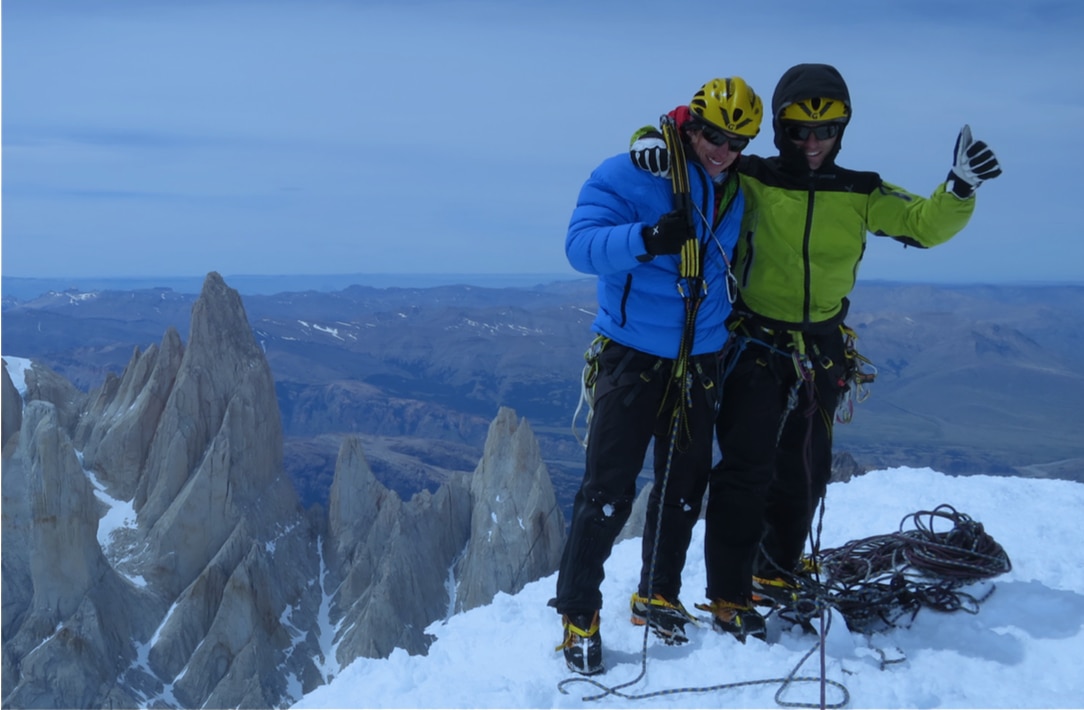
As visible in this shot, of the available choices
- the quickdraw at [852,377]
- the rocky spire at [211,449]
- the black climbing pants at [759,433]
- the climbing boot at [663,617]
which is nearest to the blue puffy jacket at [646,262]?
the black climbing pants at [759,433]

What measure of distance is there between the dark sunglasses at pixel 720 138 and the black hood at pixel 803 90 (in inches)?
20.1

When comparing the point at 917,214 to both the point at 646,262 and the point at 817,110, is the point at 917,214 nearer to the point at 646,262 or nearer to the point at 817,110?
the point at 817,110

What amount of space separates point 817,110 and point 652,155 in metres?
1.21

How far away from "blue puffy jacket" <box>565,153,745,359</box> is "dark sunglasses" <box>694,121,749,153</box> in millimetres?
213

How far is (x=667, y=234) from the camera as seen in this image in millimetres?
4633

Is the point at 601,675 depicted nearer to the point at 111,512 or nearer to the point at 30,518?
the point at 30,518

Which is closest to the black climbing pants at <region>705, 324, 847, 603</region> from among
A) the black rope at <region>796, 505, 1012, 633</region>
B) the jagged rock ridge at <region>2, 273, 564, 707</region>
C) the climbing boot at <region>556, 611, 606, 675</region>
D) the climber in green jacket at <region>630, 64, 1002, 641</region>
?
the climber in green jacket at <region>630, 64, 1002, 641</region>

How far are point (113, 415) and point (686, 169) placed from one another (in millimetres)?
42121

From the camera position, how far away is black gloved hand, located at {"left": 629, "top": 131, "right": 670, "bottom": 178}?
4.80 m

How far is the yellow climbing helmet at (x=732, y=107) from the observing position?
4.82 meters

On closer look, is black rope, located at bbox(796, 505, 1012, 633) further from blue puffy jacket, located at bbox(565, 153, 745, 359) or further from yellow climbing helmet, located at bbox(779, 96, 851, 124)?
yellow climbing helmet, located at bbox(779, 96, 851, 124)

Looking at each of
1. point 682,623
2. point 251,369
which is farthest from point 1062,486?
point 251,369

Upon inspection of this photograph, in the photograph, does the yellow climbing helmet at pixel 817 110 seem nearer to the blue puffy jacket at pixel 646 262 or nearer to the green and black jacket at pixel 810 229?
the green and black jacket at pixel 810 229

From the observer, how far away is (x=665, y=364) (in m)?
5.25
